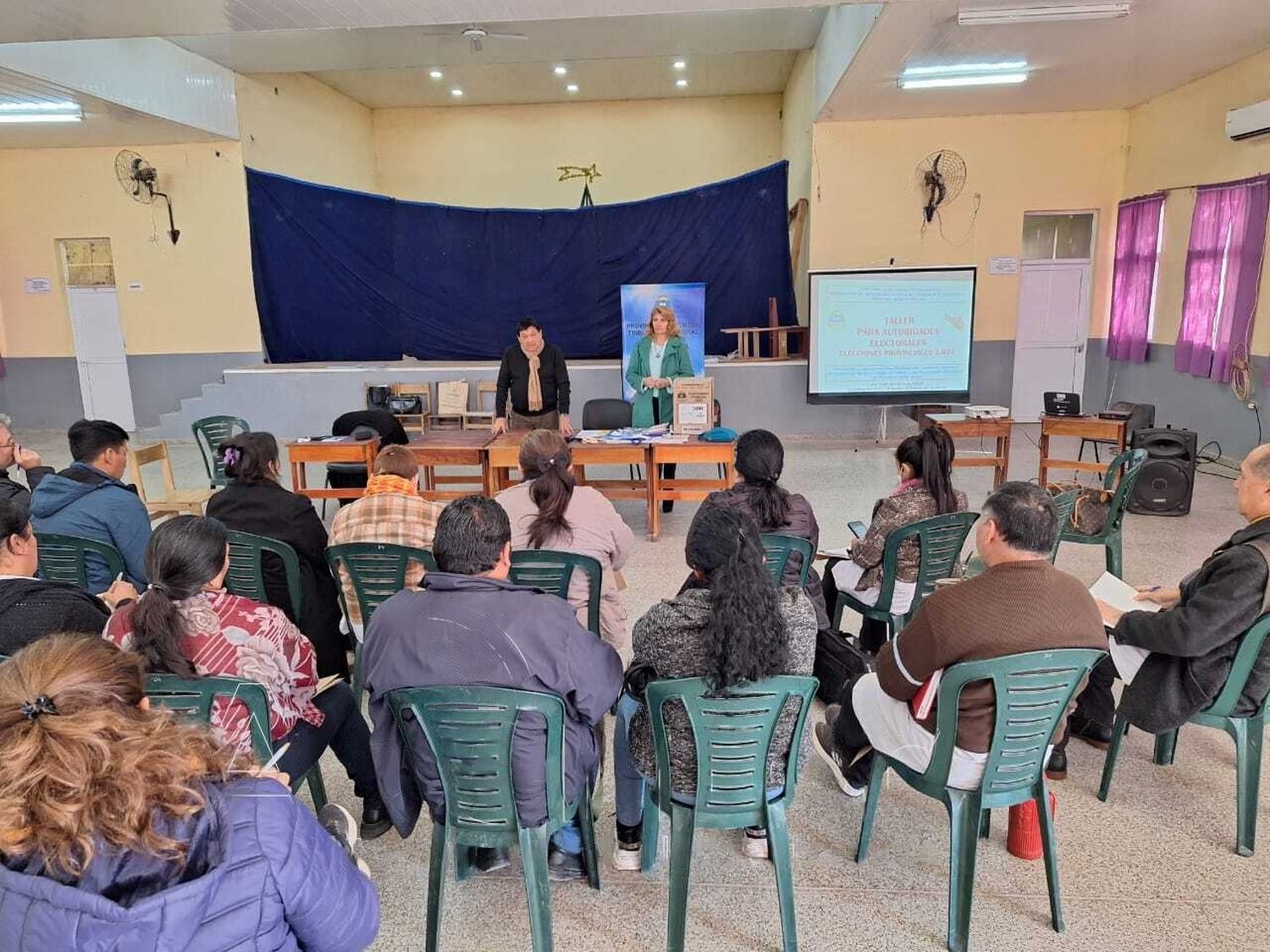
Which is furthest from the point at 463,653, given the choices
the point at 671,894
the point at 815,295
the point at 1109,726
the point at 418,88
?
the point at 418,88

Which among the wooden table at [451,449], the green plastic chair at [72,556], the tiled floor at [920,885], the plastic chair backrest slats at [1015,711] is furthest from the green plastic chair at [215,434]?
the plastic chair backrest slats at [1015,711]

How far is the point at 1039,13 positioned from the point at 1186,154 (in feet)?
9.83

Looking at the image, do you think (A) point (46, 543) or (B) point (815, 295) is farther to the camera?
(B) point (815, 295)

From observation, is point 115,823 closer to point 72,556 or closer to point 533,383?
point 72,556

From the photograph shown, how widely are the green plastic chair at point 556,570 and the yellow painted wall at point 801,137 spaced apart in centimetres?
651

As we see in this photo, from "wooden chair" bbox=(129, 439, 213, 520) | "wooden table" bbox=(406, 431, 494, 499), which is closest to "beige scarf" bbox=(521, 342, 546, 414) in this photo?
"wooden table" bbox=(406, 431, 494, 499)

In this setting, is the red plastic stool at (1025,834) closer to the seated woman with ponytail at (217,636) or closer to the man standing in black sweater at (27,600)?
the seated woman with ponytail at (217,636)

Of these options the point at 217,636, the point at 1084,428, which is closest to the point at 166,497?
the point at 217,636

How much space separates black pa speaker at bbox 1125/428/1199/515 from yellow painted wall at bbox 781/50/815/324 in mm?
4013

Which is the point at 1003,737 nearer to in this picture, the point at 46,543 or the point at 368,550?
the point at 368,550

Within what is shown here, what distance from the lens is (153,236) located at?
28.0ft

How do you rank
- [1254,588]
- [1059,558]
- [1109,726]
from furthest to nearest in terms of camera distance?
[1059,558] < [1109,726] < [1254,588]

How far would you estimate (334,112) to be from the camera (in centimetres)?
967

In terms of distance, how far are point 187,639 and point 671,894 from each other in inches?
45.9
